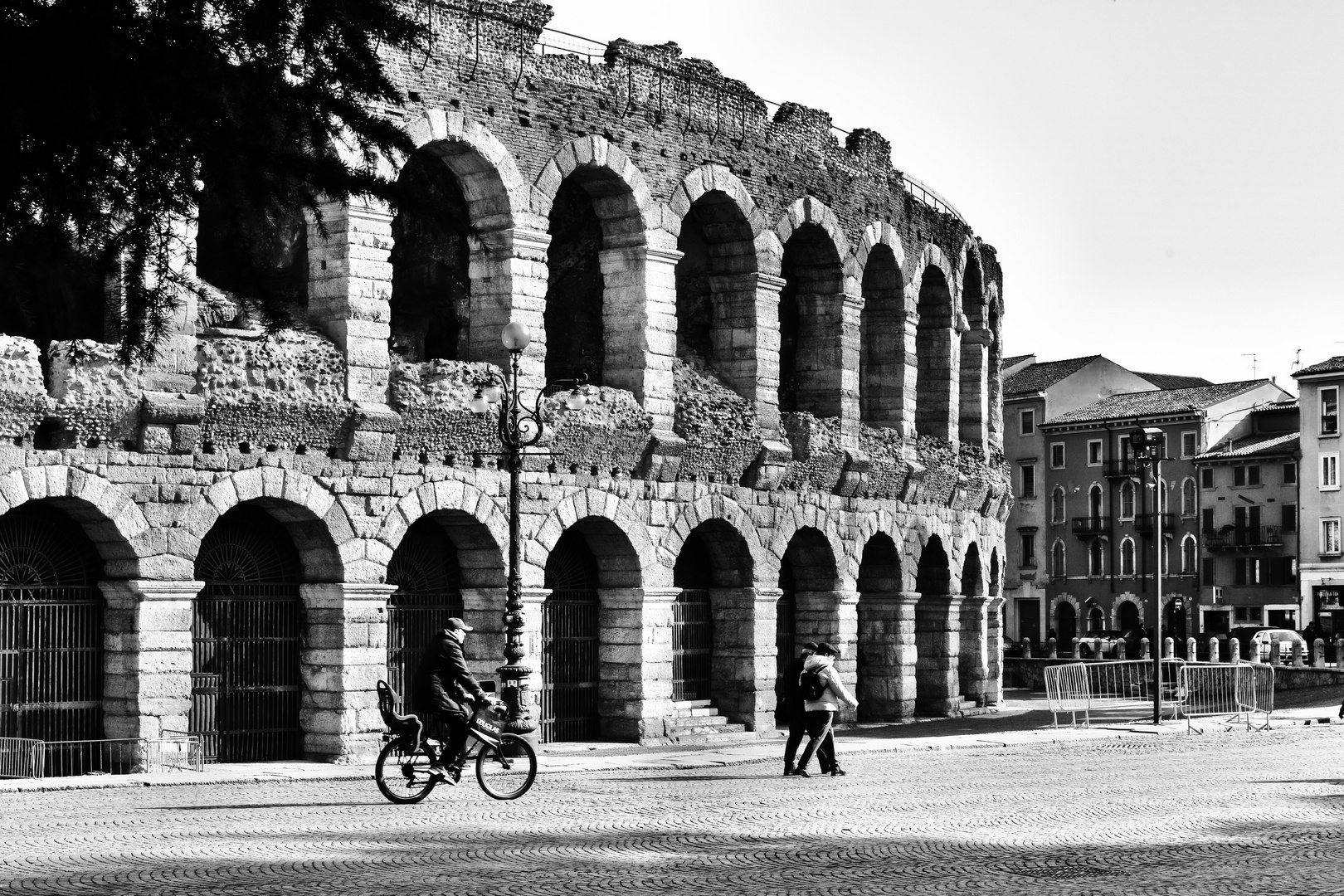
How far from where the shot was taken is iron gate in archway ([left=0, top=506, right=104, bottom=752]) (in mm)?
22734

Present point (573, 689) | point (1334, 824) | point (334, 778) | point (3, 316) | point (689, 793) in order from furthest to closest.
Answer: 1. point (573, 689)
2. point (334, 778)
3. point (689, 793)
4. point (1334, 824)
5. point (3, 316)

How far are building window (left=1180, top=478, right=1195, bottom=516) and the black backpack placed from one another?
199 ft

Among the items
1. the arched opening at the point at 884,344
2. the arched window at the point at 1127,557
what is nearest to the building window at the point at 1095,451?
the arched window at the point at 1127,557

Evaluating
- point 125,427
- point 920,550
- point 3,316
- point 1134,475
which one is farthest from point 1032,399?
point 3,316

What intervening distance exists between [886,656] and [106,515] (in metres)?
15.8

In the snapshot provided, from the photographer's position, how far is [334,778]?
22281 mm

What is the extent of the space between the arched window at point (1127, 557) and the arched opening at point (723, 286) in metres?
53.8

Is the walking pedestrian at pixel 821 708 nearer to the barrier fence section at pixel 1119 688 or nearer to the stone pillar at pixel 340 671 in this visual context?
the stone pillar at pixel 340 671

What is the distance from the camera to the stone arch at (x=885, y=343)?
34781 millimetres

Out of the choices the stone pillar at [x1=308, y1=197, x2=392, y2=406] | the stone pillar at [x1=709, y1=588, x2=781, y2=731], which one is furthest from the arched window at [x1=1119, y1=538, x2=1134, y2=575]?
the stone pillar at [x1=308, y1=197, x2=392, y2=406]

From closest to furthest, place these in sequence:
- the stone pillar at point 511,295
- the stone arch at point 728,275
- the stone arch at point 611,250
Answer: the stone pillar at point 511,295, the stone arch at point 611,250, the stone arch at point 728,275

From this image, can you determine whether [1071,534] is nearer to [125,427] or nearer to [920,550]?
[920,550]

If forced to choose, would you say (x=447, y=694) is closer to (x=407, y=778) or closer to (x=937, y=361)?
(x=407, y=778)

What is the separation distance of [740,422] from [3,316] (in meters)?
18.9
